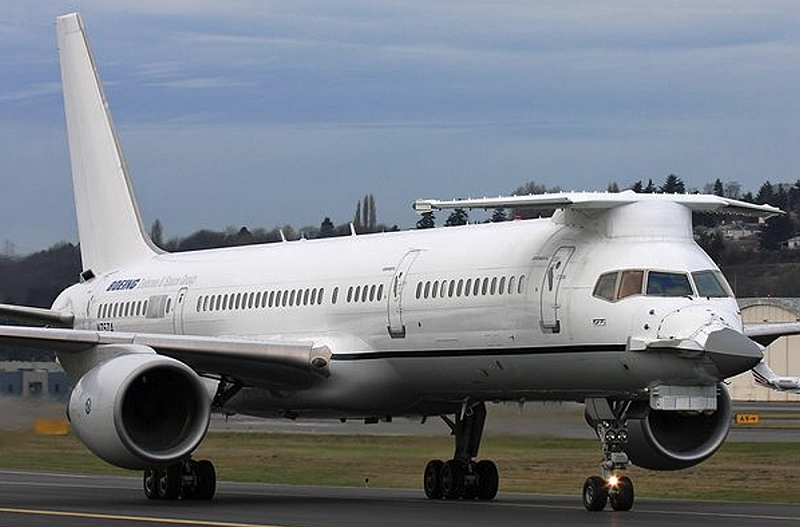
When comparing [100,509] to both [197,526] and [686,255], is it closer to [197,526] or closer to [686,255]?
[197,526]

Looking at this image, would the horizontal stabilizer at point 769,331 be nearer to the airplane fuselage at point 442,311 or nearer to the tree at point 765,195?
the airplane fuselage at point 442,311

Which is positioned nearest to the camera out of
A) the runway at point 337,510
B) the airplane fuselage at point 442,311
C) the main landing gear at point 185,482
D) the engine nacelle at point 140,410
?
the runway at point 337,510

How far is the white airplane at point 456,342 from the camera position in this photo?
26.7 meters

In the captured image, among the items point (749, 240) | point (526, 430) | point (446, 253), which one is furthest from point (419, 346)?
point (749, 240)

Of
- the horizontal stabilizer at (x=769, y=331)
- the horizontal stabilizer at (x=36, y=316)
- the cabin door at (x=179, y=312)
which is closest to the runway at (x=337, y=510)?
the horizontal stabilizer at (x=769, y=331)

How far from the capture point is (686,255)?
27.3m

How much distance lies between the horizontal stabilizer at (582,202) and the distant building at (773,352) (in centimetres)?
8009

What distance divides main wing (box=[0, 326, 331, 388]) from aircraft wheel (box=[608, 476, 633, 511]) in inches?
263

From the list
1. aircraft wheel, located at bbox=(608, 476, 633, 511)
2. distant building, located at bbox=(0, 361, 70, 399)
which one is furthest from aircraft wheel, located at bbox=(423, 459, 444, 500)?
distant building, located at bbox=(0, 361, 70, 399)

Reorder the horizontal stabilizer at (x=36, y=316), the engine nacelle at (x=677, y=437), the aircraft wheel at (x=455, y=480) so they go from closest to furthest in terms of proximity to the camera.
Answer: the engine nacelle at (x=677, y=437), the aircraft wheel at (x=455, y=480), the horizontal stabilizer at (x=36, y=316)

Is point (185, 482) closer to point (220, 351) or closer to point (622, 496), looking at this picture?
point (220, 351)

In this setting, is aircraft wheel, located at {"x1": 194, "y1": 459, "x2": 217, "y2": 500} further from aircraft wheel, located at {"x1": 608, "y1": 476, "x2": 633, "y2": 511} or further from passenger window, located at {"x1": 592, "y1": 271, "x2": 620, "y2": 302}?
passenger window, located at {"x1": 592, "y1": 271, "x2": 620, "y2": 302}

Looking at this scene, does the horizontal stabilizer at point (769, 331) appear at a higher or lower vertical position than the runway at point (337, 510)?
higher

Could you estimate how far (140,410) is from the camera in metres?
30.0
